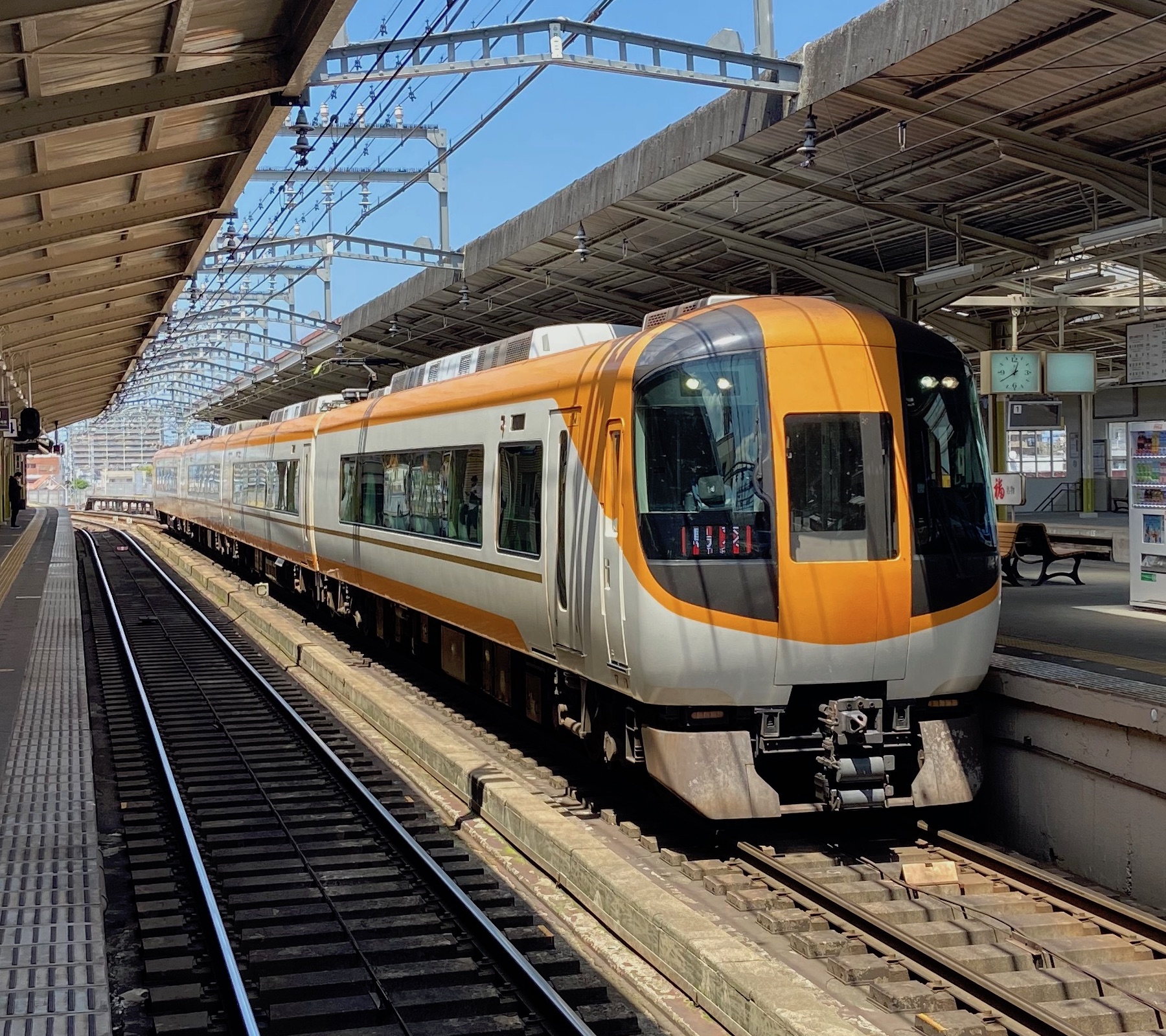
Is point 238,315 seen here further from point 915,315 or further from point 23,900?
point 23,900

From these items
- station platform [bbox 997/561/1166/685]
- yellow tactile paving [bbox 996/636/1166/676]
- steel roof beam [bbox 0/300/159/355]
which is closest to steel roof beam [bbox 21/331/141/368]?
steel roof beam [bbox 0/300/159/355]

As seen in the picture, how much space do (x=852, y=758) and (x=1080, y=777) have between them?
4.21 feet

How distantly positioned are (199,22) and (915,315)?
9617 millimetres

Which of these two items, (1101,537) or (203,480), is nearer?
(1101,537)

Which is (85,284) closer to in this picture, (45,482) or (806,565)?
(806,565)

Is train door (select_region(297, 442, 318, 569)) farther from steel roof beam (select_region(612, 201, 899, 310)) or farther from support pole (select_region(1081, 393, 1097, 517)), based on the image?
support pole (select_region(1081, 393, 1097, 517))

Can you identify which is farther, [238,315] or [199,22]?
[238,315]

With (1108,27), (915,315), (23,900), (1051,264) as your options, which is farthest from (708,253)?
(23,900)

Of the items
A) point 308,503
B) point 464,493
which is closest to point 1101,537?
point 464,493

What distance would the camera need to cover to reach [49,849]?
7.34 meters

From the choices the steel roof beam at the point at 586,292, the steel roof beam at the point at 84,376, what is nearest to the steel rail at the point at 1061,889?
the steel roof beam at the point at 586,292

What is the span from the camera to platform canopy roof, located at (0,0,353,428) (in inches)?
353

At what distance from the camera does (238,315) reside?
111ft

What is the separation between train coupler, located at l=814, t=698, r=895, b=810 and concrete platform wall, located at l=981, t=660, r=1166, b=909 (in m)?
1.02
